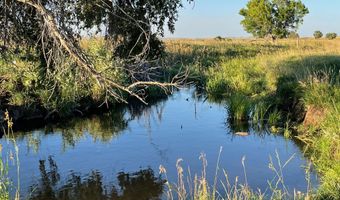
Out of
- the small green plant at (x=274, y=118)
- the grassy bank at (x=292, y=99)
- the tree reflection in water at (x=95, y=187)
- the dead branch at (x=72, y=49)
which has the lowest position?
the tree reflection in water at (x=95, y=187)

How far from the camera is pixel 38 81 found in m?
16.1

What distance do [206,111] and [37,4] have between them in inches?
516

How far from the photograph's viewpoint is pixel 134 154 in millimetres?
11750

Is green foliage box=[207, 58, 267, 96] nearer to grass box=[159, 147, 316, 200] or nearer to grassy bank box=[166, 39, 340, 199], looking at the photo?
grassy bank box=[166, 39, 340, 199]

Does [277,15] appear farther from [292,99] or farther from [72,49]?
[72,49]

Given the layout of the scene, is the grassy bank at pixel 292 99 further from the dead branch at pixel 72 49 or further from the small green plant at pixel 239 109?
the dead branch at pixel 72 49

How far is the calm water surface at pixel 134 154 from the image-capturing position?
945cm

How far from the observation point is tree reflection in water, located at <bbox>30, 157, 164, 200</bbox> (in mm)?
9016

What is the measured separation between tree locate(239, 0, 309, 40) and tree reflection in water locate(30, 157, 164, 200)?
155ft

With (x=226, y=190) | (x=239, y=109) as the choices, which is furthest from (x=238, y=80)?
(x=226, y=190)

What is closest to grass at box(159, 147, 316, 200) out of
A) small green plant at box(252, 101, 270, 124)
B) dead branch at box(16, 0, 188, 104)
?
dead branch at box(16, 0, 188, 104)

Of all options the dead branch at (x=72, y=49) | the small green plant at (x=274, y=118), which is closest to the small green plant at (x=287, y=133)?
the small green plant at (x=274, y=118)

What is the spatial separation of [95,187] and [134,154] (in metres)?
2.40

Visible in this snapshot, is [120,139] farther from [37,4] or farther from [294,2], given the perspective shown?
[294,2]
